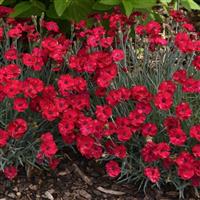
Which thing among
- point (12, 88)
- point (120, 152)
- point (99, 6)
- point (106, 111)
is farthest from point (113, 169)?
point (99, 6)

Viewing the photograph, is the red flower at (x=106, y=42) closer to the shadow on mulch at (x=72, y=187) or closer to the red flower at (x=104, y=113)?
the red flower at (x=104, y=113)

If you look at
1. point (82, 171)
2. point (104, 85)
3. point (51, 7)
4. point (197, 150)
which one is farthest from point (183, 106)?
point (51, 7)

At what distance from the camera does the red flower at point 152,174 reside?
3053 millimetres

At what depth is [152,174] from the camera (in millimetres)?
3074

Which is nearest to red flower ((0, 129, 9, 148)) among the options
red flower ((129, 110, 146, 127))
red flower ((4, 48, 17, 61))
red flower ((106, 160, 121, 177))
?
red flower ((4, 48, 17, 61))

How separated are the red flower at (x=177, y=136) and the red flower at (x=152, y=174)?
0.19 m

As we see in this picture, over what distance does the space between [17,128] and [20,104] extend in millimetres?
132

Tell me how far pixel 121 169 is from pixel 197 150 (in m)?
0.46

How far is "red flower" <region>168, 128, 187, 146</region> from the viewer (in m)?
3.02

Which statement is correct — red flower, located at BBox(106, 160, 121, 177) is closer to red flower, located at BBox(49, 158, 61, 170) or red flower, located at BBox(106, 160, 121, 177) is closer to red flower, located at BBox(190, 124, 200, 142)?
red flower, located at BBox(49, 158, 61, 170)

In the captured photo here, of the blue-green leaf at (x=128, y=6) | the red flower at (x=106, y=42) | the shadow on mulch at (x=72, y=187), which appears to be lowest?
the shadow on mulch at (x=72, y=187)

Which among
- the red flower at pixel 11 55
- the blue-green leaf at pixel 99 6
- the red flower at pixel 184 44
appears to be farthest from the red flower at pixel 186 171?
the blue-green leaf at pixel 99 6

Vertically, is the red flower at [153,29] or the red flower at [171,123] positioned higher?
the red flower at [153,29]

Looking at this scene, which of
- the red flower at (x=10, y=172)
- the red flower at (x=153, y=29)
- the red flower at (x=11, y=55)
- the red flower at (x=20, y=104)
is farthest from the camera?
the red flower at (x=153, y=29)
